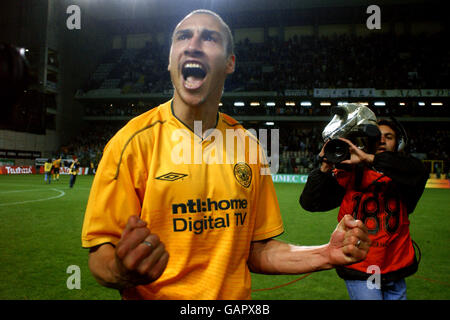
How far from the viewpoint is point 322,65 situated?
37812 millimetres

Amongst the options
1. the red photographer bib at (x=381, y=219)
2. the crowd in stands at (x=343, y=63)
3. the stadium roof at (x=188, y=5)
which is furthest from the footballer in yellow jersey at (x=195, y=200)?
the stadium roof at (x=188, y=5)

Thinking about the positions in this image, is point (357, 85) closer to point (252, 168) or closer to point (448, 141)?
point (448, 141)

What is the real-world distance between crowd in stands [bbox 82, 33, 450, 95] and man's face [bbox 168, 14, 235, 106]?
35.1 metres

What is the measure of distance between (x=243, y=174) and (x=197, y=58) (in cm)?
67

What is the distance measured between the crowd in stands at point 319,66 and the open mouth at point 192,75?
35223 millimetres

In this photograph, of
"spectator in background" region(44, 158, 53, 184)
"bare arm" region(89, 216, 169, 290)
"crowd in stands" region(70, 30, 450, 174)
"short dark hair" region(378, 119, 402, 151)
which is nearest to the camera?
"bare arm" region(89, 216, 169, 290)

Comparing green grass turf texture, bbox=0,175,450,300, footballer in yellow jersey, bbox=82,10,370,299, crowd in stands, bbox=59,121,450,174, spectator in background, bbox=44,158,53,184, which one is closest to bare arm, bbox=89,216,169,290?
footballer in yellow jersey, bbox=82,10,370,299

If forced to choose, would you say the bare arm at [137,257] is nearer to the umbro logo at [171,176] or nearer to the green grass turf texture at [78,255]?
the umbro logo at [171,176]

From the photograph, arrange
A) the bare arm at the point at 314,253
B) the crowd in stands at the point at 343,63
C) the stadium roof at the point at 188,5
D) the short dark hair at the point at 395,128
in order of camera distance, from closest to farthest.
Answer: the bare arm at the point at 314,253 → the short dark hair at the point at 395,128 → the crowd in stands at the point at 343,63 → the stadium roof at the point at 188,5

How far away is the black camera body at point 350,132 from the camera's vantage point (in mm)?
2465

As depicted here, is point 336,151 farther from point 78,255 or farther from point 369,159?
point 78,255

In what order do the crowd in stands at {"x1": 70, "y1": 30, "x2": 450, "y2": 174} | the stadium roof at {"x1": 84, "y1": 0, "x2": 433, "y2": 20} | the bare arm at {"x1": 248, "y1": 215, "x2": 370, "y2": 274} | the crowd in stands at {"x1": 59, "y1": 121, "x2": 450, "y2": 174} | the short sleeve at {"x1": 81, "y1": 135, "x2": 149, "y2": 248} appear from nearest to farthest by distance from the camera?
the short sleeve at {"x1": 81, "y1": 135, "x2": 149, "y2": 248} → the bare arm at {"x1": 248, "y1": 215, "x2": 370, "y2": 274} → the crowd in stands at {"x1": 59, "y1": 121, "x2": 450, "y2": 174} → the crowd in stands at {"x1": 70, "y1": 30, "x2": 450, "y2": 174} → the stadium roof at {"x1": 84, "y1": 0, "x2": 433, "y2": 20}

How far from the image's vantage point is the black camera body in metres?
2.46

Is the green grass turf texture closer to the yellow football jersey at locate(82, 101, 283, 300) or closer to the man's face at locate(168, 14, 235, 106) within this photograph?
the yellow football jersey at locate(82, 101, 283, 300)
